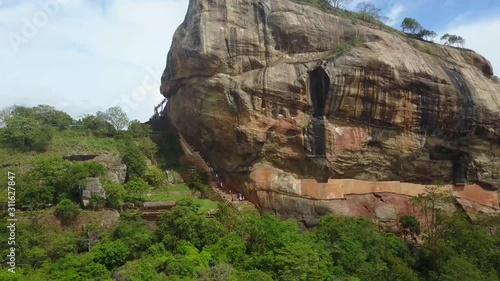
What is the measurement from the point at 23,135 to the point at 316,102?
15.5m

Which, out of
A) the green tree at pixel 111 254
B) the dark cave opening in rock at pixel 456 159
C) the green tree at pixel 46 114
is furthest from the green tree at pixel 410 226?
the green tree at pixel 46 114

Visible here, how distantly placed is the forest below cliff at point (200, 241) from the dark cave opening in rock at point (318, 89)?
20.7 ft

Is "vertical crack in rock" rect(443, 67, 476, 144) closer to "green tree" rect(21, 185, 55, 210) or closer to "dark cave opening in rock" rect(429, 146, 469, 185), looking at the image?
"dark cave opening in rock" rect(429, 146, 469, 185)

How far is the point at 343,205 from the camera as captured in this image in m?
25.5

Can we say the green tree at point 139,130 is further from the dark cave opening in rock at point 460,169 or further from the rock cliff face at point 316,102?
the dark cave opening in rock at point 460,169

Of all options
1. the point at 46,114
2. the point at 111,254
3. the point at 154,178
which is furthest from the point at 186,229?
the point at 46,114

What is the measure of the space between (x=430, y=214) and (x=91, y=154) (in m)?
18.3

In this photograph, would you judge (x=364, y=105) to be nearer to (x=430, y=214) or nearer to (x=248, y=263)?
(x=430, y=214)

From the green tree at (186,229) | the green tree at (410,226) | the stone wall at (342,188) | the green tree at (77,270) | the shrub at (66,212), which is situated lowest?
the green tree at (77,270)

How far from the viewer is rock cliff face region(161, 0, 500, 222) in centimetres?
2553

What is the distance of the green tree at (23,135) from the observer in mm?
26625

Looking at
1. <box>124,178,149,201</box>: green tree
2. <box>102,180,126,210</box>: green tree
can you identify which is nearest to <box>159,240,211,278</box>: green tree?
<box>102,180,126,210</box>: green tree

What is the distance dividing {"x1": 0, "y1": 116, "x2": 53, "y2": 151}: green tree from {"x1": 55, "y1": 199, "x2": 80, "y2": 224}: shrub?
6.85 metres

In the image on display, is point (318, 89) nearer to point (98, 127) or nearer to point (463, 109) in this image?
point (463, 109)
